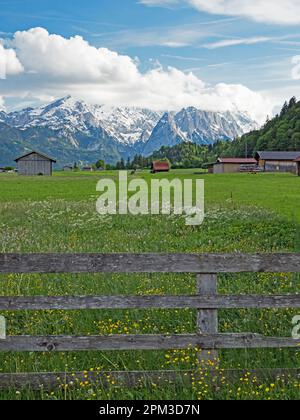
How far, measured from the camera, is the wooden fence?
7.43 metres

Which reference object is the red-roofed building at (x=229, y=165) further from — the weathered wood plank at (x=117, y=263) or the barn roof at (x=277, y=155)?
the weathered wood plank at (x=117, y=263)

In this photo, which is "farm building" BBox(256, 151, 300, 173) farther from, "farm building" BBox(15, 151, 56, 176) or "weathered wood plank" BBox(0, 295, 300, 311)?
"weathered wood plank" BBox(0, 295, 300, 311)

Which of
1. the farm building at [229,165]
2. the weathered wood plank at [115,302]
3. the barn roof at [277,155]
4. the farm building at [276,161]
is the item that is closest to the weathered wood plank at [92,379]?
the weathered wood plank at [115,302]

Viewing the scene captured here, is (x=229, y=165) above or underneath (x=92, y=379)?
above

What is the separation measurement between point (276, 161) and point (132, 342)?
145 metres

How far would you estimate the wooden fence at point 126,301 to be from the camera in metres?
7.43

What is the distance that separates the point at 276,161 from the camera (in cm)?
14662

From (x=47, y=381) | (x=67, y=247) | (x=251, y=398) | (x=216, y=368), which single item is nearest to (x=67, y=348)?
(x=47, y=381)

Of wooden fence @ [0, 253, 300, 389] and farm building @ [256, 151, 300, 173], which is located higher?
farm building @ [256, 151, 300, 173]

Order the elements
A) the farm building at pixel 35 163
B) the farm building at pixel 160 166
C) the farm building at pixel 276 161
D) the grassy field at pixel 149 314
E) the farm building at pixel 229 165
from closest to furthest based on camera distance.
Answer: the grassy field at pixel 149 314, the farm building at pixel 276 161, the farm building at pixel 35 163, the farm building at pixel 229 165, the farm building at pixel 160 166

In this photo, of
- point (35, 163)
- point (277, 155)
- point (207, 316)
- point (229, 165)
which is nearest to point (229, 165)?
point (229, 165)

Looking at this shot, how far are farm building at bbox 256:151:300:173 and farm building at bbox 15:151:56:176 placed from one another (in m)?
61.3

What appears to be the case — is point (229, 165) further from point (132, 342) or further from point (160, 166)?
point (132, 342)

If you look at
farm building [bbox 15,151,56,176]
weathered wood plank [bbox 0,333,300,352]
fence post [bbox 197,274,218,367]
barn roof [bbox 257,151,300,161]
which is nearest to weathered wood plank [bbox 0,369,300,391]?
fence post [bbox 197,274,218,367]
